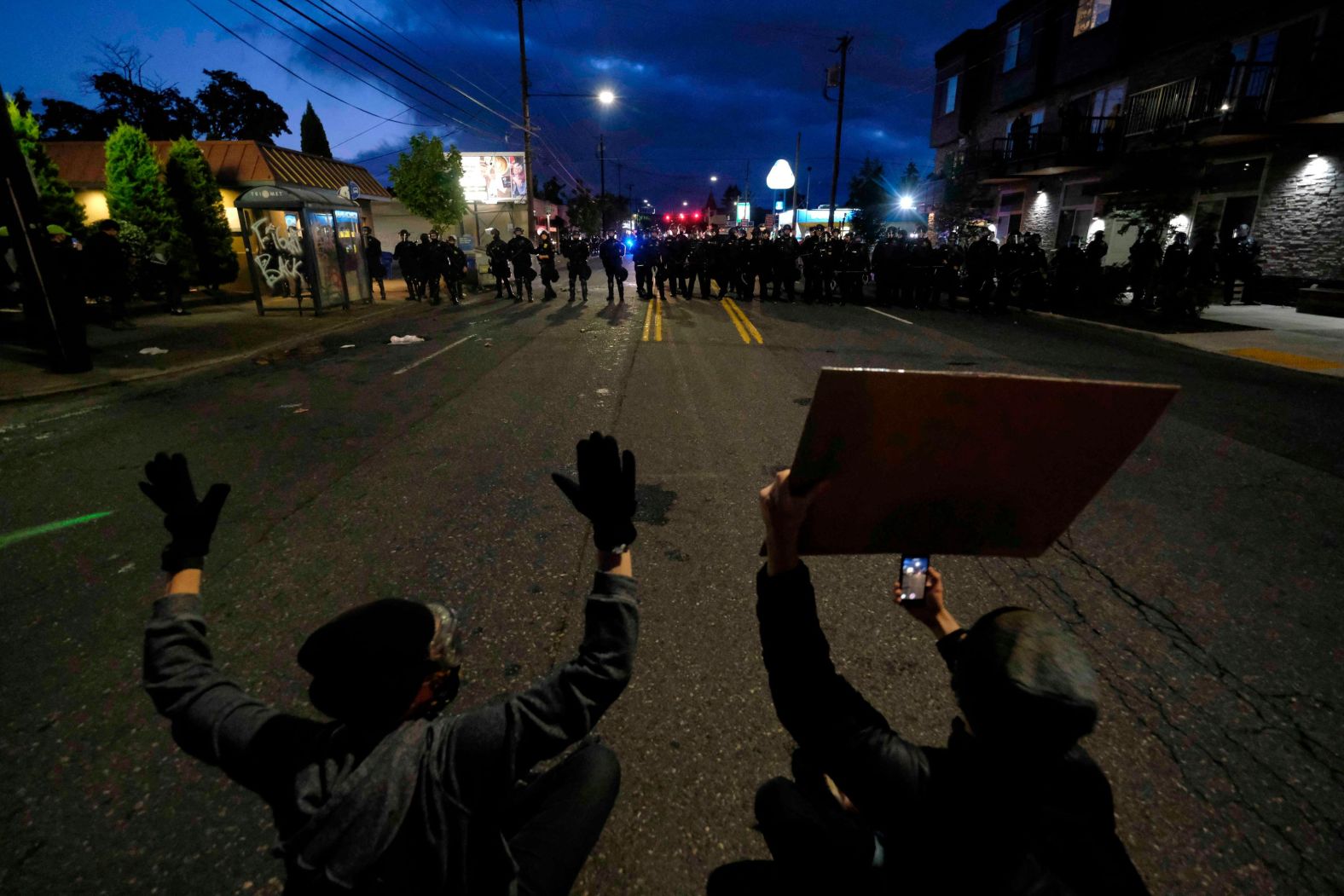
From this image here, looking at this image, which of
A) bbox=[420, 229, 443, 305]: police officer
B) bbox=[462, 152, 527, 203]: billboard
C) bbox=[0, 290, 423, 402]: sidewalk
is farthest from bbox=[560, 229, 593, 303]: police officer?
bbox=[462, 152, 527, 203]: billboard

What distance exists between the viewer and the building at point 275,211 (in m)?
15.1

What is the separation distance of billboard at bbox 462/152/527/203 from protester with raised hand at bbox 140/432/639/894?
40349 millimetres

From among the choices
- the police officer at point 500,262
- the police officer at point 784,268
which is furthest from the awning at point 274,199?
the police officer at point 784,268

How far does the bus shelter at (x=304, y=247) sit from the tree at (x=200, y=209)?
3.18ft

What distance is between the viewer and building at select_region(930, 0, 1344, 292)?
14.8 m

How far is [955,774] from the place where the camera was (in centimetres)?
129

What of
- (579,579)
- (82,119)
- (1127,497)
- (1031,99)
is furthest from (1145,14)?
(82,119)

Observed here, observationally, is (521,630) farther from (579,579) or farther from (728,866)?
(728,866)

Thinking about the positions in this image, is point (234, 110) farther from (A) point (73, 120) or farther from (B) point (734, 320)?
(B) point (734, 320)

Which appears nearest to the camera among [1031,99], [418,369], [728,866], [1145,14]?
[728,866]

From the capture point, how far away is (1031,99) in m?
27.0

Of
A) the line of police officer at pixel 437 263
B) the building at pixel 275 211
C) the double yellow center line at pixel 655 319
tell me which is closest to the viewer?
the double yellow center line at pixel 655 319

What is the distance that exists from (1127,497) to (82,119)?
6077 centimetres

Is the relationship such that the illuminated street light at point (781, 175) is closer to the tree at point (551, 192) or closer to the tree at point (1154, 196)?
the tree at point (1154, 196)
